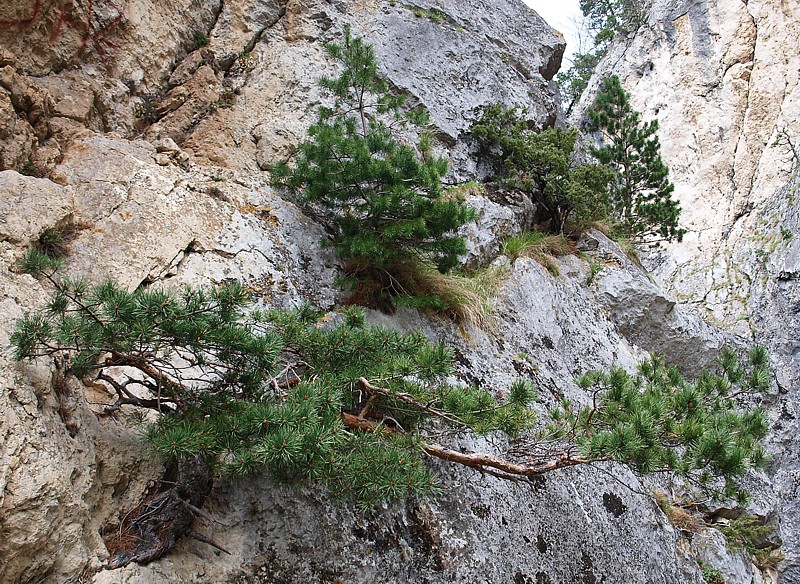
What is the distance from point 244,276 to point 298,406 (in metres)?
2.02

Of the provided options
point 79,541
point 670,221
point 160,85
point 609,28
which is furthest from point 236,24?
point 609,28

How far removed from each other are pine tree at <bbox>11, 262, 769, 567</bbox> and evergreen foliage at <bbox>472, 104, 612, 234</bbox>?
505cm

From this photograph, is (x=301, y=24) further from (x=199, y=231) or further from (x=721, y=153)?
(x=721, y=153)

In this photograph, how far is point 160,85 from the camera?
17.9 feet

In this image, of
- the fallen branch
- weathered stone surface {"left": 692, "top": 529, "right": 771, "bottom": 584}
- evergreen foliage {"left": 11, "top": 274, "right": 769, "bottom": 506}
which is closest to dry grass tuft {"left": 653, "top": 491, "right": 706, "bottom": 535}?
weathered stone surface {"left": 692, "top": 529, "right": 771, "bottom": 584}

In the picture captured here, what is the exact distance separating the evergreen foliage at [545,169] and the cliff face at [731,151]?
15.5ft

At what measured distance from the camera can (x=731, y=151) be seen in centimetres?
1392

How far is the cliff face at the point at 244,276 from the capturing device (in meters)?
2.63

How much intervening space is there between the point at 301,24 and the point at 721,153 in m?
12.2

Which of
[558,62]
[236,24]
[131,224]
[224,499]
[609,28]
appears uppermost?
[609,28]

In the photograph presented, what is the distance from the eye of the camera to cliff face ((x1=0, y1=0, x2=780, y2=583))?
2.63 metres

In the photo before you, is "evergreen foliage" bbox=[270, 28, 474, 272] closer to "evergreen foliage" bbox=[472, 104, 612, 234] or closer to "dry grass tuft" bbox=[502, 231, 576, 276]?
"dry grass tuft" bbox=[502, 231, 576, 276]

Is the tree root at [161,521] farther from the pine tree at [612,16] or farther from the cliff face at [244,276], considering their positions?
the pine tree at [612,16]

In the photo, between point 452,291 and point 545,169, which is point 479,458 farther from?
point 545,169
